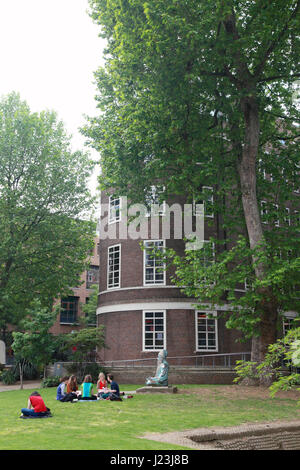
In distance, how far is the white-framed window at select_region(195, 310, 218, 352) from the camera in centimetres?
2914

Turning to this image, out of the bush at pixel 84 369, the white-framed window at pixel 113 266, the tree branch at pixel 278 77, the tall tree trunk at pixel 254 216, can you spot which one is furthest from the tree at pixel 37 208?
Answer: the tree branch at pixel 278 77

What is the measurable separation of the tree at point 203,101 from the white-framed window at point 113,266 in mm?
10172

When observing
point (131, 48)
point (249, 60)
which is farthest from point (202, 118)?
point (131, 48)

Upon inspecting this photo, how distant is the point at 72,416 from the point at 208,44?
14.0 metres

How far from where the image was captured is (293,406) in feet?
50.4

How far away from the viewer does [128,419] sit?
464 inches

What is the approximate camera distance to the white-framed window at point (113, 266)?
103 feet

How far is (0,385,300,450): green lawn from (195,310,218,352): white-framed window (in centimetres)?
1034

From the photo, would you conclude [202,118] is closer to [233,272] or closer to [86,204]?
[233,272]

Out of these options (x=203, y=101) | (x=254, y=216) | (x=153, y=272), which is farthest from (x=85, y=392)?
(x=153, y=272)

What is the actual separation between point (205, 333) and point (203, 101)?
14.7m

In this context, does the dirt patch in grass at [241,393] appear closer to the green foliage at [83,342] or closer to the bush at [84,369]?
the green foliage at [83,342]

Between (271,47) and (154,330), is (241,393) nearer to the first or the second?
(154,330)

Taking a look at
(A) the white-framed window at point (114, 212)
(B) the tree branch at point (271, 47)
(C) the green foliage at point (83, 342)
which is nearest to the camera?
(B) the tree branch at point (271, 47)
